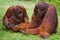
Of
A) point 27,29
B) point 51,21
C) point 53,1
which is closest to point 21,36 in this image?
point 27,29

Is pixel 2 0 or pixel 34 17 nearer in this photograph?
pixel 34 17

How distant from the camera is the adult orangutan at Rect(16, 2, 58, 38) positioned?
5234mm

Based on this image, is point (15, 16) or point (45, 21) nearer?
point (45, 21)

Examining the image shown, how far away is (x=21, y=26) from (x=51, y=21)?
26.1 inches

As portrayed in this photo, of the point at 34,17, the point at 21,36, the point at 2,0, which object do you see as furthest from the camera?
the point at 2,0

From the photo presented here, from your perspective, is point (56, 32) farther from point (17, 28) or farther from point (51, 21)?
point (17, 28)

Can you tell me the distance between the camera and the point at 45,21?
5.29 m

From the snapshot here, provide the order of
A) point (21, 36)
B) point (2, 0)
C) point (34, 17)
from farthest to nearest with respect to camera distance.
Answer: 1. point (2, 0)
2. point (34, 17)
3. point (21, 36)

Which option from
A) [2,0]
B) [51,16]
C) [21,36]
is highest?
[51,16]

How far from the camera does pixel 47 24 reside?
5.24 meters

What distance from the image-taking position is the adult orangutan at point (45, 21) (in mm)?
5234

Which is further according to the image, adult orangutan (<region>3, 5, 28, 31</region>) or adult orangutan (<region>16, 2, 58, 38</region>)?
adult orangutan (<region>3, 5, 28, 31</region>)

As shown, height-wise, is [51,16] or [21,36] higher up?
[51,16]

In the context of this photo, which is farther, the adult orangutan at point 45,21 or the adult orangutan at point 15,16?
the adult orangutan at point 15,16
